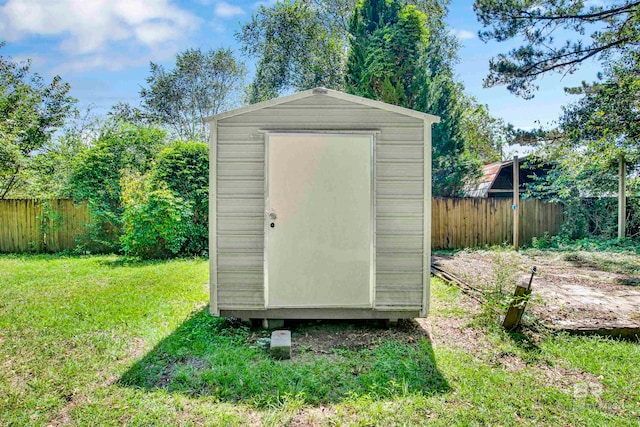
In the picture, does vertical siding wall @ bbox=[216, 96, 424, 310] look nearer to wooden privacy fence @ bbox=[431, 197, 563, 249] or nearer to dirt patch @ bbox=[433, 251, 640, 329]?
dirt patch @ bbox=[433, 251, 640, 329]

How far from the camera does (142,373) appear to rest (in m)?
2.78

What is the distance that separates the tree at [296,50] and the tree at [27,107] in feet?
24.5

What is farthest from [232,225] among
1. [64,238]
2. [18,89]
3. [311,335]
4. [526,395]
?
[18,89]

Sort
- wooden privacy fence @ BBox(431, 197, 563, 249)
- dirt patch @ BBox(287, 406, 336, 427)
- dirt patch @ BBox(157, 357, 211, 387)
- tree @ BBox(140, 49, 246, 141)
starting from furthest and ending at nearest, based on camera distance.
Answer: tree @ BBox(140, 49, 246, 141) → wooden privacy fence @ BBox(431, 197, 563, 249) → dirt patch @ BBox(157, 357, 211, 387) → dirt patch @ BBox(287, 406, 336, 427)

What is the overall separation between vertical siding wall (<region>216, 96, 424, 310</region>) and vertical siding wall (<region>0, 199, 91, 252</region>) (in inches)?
265

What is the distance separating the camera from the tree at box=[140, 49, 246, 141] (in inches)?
730

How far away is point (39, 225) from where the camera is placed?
865cm

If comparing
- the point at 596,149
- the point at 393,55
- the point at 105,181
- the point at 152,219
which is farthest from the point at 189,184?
the point at 596,149

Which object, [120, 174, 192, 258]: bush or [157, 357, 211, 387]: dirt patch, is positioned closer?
[157, 357, 211, 387]: dirt patch

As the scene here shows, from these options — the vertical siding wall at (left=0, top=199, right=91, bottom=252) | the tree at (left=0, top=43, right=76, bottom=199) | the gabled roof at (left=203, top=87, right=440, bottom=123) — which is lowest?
the vertical siding wall at (left=0, top=199, right=91, bottom=252)

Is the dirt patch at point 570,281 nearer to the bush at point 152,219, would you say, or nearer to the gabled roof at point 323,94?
the gabled roof at point 323,94

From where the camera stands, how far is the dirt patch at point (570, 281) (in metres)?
3.76

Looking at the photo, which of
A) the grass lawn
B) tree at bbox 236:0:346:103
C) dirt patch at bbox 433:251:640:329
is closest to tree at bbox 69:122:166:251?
the grass lawn

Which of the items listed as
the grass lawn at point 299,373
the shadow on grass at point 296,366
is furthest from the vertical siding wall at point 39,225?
the shadow on grass at point 296,366
